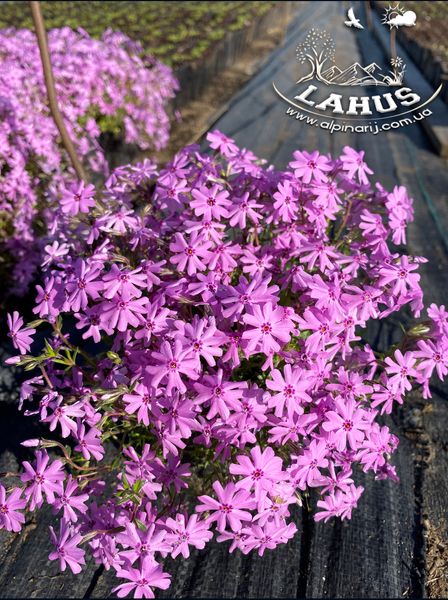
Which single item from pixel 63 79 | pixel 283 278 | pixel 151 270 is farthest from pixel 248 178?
pixel 63 79

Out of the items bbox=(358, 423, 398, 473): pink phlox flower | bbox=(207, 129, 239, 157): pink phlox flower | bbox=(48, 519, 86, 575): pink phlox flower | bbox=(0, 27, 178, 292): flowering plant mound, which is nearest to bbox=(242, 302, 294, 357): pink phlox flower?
bbox=(358, 423, 398, 473): pink phlox flower

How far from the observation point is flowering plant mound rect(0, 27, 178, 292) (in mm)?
3697

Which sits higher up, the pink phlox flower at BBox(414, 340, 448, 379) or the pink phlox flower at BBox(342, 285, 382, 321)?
the pink phlox flower at BBox(342, 285, 382, 321)

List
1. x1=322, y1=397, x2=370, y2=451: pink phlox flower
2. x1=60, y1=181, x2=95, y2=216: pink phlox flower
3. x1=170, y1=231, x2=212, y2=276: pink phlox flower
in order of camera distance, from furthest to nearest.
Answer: x1=60, y1=181, x2=95, y2=216: pink phlox flower < x1=170, y1=231, x2=212, y2=276: pink phlox flower < x1=322, y1=397, x2=370, y2=451: pink phlox flower

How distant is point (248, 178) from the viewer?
206 centimetres

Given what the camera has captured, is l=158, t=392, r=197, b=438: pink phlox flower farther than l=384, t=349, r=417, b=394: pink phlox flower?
No

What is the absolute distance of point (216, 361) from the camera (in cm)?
176

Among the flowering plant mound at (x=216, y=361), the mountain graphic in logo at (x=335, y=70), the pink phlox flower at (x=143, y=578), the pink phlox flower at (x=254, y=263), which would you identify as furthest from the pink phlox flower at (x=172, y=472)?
the mountain graphic in logo at (x=335, y=70)

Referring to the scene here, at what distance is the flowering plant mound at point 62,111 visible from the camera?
12.1 ft

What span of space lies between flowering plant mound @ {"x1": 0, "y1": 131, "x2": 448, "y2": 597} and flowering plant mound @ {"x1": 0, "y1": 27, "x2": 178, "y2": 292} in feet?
5.46

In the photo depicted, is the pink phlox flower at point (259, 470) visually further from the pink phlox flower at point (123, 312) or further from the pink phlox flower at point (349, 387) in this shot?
the pink phlox flower at point (123, 312)

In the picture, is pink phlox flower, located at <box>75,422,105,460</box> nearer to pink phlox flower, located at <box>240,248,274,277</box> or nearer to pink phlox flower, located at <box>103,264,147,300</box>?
pink phlox flower, located at <box>103,264,147,300</box>

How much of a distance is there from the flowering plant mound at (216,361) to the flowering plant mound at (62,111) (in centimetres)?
166

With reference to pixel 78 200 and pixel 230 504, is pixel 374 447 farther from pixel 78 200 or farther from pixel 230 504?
pixel 78 200
